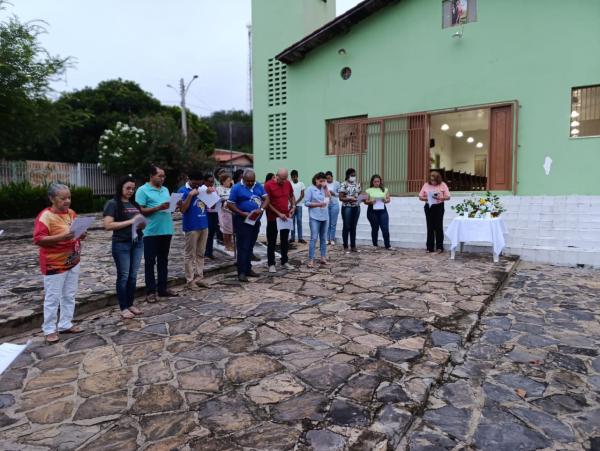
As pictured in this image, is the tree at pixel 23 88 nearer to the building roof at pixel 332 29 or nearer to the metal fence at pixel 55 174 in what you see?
the metal fence at pixel 55 174

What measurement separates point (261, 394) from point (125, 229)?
259cm

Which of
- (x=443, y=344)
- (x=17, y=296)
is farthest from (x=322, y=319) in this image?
(x=17, y=296)

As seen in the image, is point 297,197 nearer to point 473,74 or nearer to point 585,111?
point 473,74

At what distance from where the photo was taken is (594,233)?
8.95 metres

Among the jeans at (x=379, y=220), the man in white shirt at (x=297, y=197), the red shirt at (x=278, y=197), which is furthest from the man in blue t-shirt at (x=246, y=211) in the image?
the jeans at (x=379, y=220)

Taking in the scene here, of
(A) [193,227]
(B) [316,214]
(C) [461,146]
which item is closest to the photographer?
(A) [193,227]

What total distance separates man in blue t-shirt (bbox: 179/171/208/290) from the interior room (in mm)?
10816

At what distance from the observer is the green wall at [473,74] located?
12094 mm

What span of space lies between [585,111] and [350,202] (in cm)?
826

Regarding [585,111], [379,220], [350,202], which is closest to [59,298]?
[350,202]

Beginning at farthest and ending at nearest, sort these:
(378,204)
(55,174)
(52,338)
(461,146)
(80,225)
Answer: (461,146) → (55,174) → (378,204) → (52,338) → (80,225)

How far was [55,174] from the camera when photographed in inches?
828

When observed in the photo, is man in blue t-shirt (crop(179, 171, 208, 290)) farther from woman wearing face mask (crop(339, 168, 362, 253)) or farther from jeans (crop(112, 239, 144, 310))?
woman wearing face mask (crop(339, 168, 362, 253))

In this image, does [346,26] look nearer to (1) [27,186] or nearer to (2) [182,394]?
(1) [27,186]
